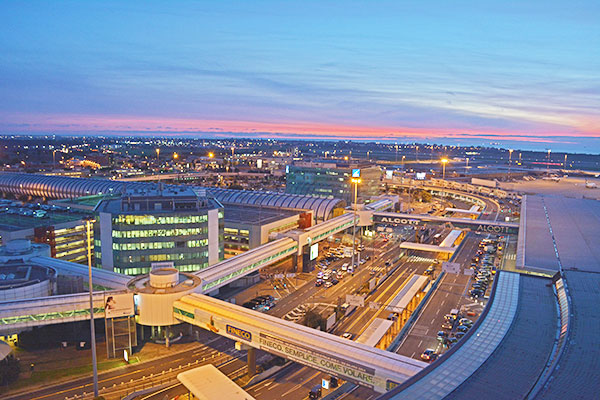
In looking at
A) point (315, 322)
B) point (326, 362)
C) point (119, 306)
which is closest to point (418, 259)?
point (315, 322)

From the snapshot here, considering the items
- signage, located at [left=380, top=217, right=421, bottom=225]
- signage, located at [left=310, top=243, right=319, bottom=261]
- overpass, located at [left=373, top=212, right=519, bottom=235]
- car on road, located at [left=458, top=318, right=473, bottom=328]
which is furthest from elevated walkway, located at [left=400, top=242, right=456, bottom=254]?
car on road, located at [left=458, top=318, right=473, bottom=328]

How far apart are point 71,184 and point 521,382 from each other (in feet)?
362

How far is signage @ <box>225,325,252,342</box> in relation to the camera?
29672 mm

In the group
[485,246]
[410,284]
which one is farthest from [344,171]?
[410,284]

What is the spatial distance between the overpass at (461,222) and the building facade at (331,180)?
23.6 meters

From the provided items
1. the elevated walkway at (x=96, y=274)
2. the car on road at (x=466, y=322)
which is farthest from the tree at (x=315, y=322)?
the elevated walkway at (x=96, y=274)

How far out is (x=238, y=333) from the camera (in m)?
30.2

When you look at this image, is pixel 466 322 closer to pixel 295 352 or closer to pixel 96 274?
pixel 295 352

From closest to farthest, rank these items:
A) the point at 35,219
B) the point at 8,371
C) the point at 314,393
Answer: the point at 314,393 → the point at 8,371 → the point at 35,219

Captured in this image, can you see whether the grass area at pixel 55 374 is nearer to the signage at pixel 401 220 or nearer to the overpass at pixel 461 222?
the signage at pixel 401 220

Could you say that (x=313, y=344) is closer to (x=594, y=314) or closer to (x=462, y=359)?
(x=462, y=359)

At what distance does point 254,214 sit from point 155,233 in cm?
2291

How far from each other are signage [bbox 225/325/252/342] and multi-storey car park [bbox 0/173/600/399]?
9 centimetres

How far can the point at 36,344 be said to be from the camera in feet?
120
